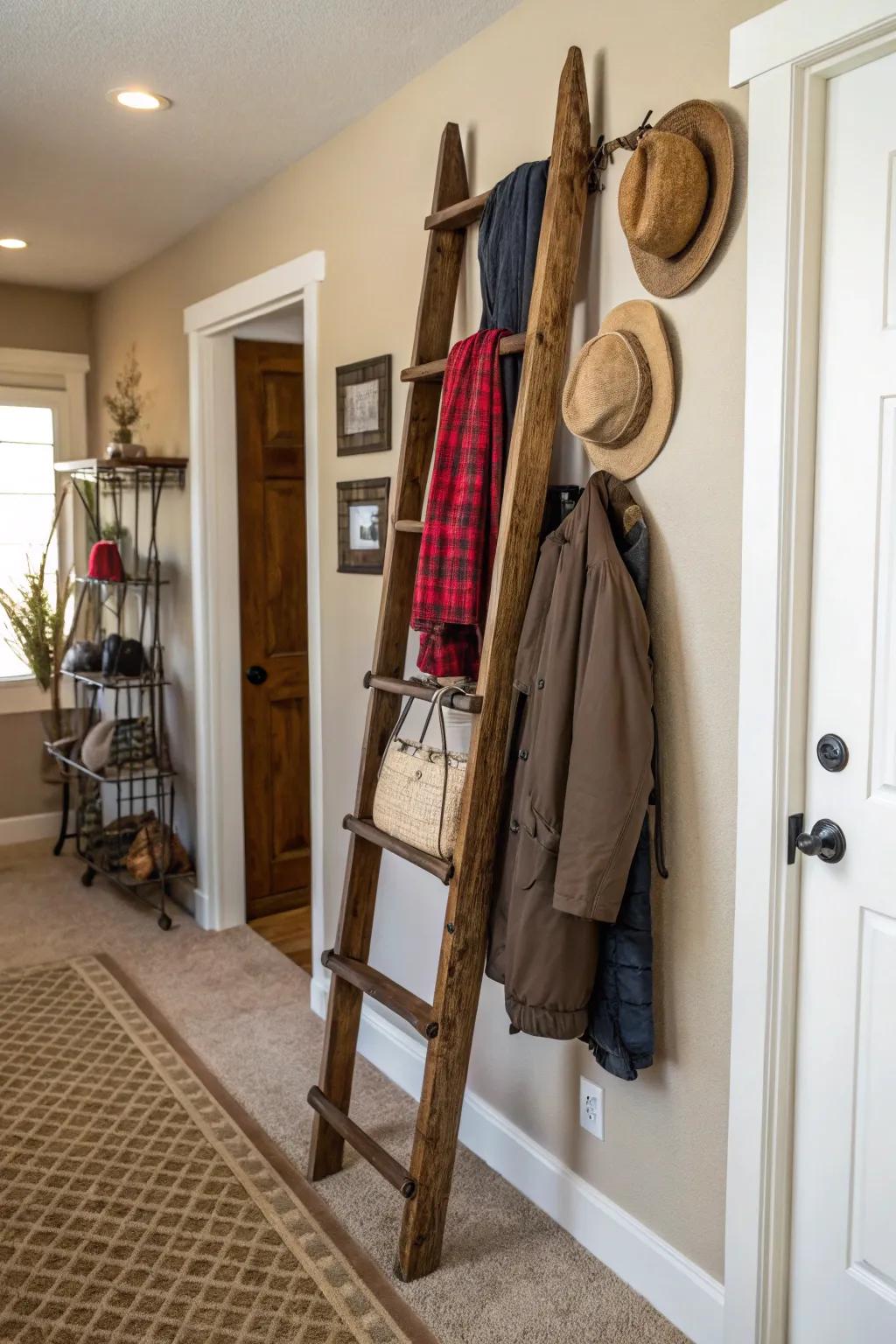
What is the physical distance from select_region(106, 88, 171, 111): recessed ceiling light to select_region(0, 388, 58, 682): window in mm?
2450

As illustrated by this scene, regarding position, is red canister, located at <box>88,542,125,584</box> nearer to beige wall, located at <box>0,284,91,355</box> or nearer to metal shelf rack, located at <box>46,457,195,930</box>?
metal shelf rack, located at <box>46,457,195,930</box>

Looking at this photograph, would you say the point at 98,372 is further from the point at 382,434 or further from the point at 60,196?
the point at 382,434

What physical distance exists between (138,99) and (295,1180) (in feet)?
8.50

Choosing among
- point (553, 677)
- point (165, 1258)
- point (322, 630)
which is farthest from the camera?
point (322, 630)

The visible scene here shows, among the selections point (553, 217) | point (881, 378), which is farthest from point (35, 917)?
point (881, 378)

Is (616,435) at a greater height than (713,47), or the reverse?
(713,47)

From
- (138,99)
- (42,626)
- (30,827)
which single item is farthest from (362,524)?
(30,827)

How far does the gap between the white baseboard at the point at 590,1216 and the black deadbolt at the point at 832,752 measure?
3.14 feet

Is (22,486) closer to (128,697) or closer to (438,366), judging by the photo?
(128,697)

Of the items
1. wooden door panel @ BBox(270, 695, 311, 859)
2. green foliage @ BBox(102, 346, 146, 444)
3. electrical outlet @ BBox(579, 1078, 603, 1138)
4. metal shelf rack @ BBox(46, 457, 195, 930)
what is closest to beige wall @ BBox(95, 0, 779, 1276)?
electrical outlet @ BBox(579, 1078, 603, 1138)

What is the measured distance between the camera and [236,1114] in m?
Answer: 2.75

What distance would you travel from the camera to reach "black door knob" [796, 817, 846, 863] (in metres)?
1.71

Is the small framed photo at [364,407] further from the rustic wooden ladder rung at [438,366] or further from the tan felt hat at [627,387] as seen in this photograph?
the tan felt hat at [627,387]

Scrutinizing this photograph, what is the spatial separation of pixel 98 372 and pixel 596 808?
3.95 m
